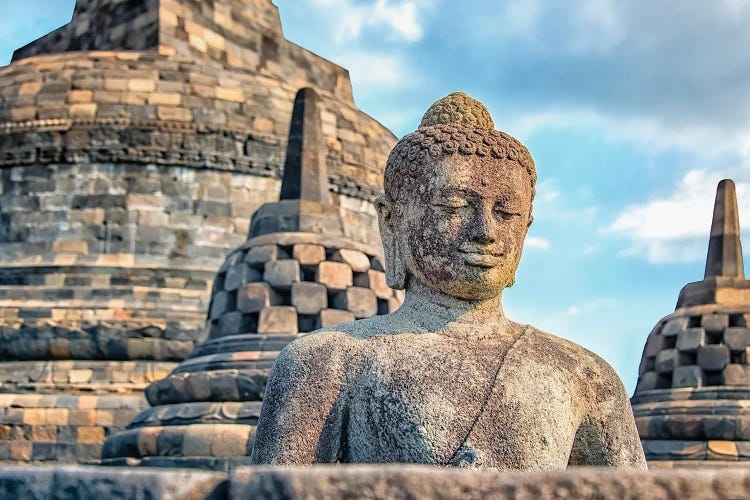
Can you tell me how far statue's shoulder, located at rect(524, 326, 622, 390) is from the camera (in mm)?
4148

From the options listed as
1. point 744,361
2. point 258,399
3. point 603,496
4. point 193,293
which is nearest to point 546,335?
point 603,496

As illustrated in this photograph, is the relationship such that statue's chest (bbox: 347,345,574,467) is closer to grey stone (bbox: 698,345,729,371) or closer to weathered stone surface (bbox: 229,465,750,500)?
weathered stone surface (bbox: 229,465,750,500)

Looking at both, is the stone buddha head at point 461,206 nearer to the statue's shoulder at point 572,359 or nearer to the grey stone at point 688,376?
the statue's shoulder at point 572,359

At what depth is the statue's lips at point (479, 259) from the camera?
418 cm

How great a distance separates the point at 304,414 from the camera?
13.1 ft

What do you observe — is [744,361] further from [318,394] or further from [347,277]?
[318,394]

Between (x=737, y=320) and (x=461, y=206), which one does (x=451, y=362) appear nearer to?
(x=461, y=206)

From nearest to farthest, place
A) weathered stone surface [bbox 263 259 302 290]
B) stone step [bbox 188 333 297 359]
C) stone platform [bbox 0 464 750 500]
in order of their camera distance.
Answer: stone platform [bbox 0 464 750 500] → stone step [bbox 188 333 297 359] → weathered stone surface [bbox 263 259 302 290]

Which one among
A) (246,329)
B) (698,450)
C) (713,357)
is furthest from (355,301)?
(713,357)

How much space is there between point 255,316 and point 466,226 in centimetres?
759

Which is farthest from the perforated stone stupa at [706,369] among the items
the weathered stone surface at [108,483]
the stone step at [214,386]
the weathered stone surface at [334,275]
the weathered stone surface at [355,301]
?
the weathered stone surface at [108,483]

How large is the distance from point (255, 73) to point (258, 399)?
1114 cm

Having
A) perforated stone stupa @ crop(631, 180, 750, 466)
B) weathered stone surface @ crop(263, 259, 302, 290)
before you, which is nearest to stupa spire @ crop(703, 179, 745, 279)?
perforated stone stupa @ crop(631, 180, 750, 466)

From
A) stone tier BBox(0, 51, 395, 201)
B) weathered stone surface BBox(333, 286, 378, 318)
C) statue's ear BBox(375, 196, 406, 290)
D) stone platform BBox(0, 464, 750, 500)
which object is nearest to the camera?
stone platform BBox(0, 464, 750, 500)
